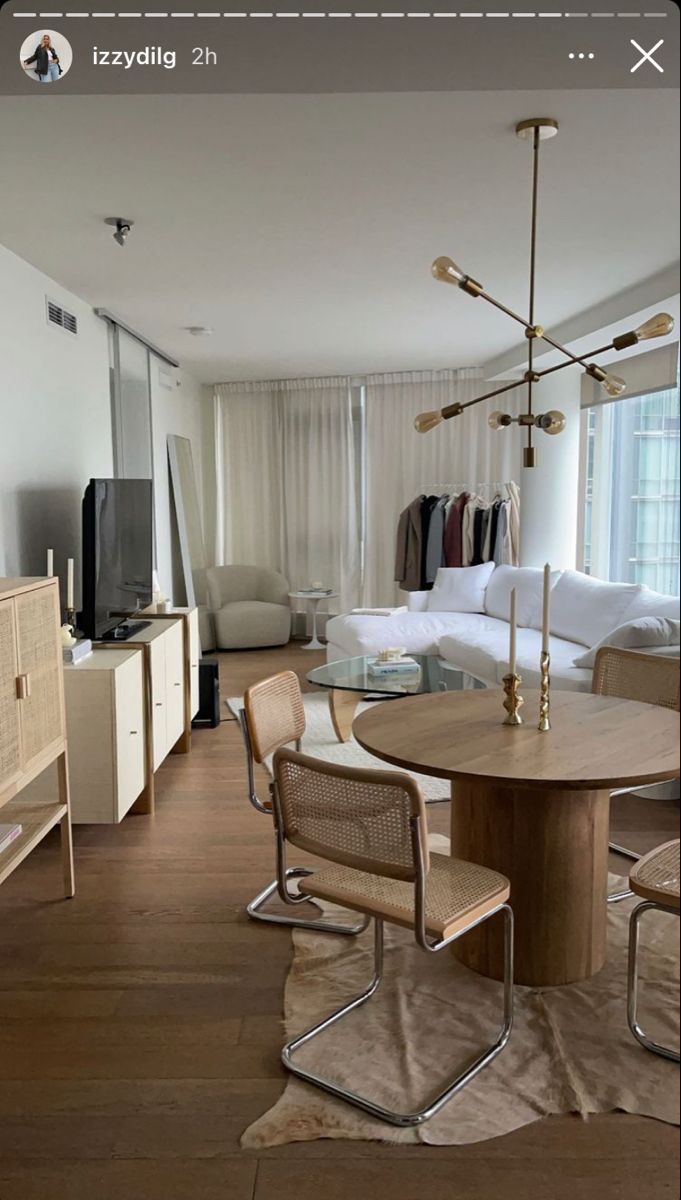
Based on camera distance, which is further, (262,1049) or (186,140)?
(186,140)

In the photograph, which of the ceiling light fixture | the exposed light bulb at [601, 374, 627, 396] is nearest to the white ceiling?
the ceiling light fixture

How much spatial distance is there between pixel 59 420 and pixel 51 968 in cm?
215

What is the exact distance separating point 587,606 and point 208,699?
186cm

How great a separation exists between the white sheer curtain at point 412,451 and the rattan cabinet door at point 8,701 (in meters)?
4.26

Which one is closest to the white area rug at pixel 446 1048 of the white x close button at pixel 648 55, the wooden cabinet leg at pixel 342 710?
the white x close button at pixel 648 55

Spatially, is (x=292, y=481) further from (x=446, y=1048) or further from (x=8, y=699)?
(x=446, y=1048)

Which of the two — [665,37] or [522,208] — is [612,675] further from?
[665,37]

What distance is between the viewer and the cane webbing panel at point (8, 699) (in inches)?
76.3

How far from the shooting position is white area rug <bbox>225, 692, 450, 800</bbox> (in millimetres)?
3246

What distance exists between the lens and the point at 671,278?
552 mm

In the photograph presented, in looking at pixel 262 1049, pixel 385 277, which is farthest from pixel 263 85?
pixel 385 277

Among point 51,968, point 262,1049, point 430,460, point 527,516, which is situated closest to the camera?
point 262,1049

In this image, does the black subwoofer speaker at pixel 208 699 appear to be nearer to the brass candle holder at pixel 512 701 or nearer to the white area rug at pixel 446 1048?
the white area rug at pixel 446 1048

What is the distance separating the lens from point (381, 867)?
1.52 metres
